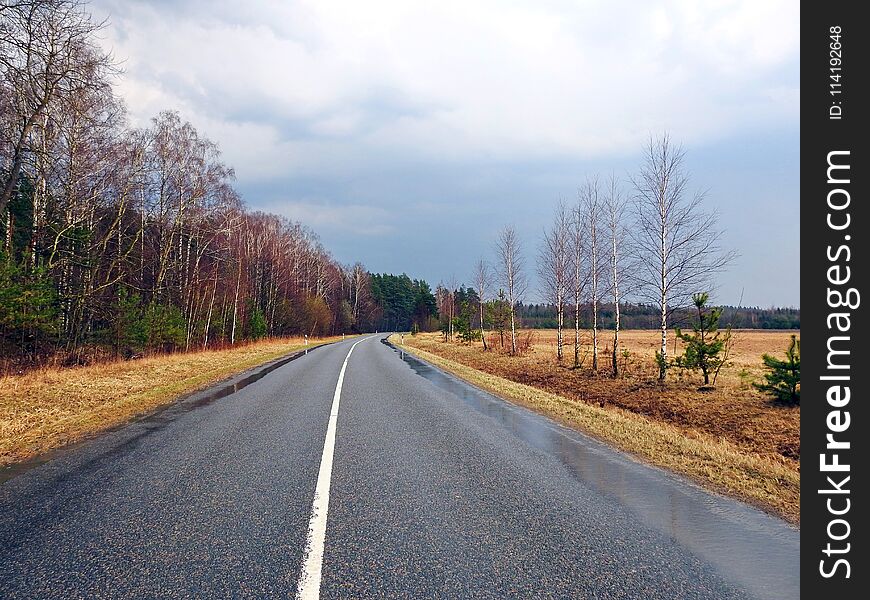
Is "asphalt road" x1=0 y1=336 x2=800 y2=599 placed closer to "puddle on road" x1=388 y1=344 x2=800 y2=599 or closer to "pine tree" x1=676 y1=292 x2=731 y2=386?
"puddle on road" x1=388 y1=344 x2=800 y2=599

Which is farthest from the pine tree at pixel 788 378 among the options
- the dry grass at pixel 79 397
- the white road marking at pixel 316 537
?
the dry grass at pixel 79 397

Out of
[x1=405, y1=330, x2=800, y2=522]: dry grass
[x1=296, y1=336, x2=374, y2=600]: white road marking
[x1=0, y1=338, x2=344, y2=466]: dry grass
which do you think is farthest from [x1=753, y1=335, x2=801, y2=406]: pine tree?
[x1=0, y1=338, x2=344, y2=466]: dry grass

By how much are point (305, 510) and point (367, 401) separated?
7.06m

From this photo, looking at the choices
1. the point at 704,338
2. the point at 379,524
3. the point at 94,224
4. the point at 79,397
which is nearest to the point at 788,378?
the point at 704,338

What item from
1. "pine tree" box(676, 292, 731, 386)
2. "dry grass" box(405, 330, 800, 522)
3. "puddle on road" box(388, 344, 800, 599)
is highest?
"pine tree" box(676, 292, 731, 386)

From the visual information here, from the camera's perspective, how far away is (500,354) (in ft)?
114

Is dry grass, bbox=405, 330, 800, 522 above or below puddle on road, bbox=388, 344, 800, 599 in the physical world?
below

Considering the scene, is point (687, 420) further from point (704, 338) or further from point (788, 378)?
point (704, 338)

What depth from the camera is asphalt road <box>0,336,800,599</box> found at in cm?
332

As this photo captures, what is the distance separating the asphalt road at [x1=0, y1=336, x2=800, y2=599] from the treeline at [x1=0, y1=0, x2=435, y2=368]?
30.1 feet

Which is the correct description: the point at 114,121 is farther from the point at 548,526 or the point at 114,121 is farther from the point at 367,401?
the point at 548,526

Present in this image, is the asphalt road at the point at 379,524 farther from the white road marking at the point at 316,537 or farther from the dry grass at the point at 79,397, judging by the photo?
the dry grass at the point at 79,397

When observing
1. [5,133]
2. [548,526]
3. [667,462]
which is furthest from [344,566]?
[5,133]

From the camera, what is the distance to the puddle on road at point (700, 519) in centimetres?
358
